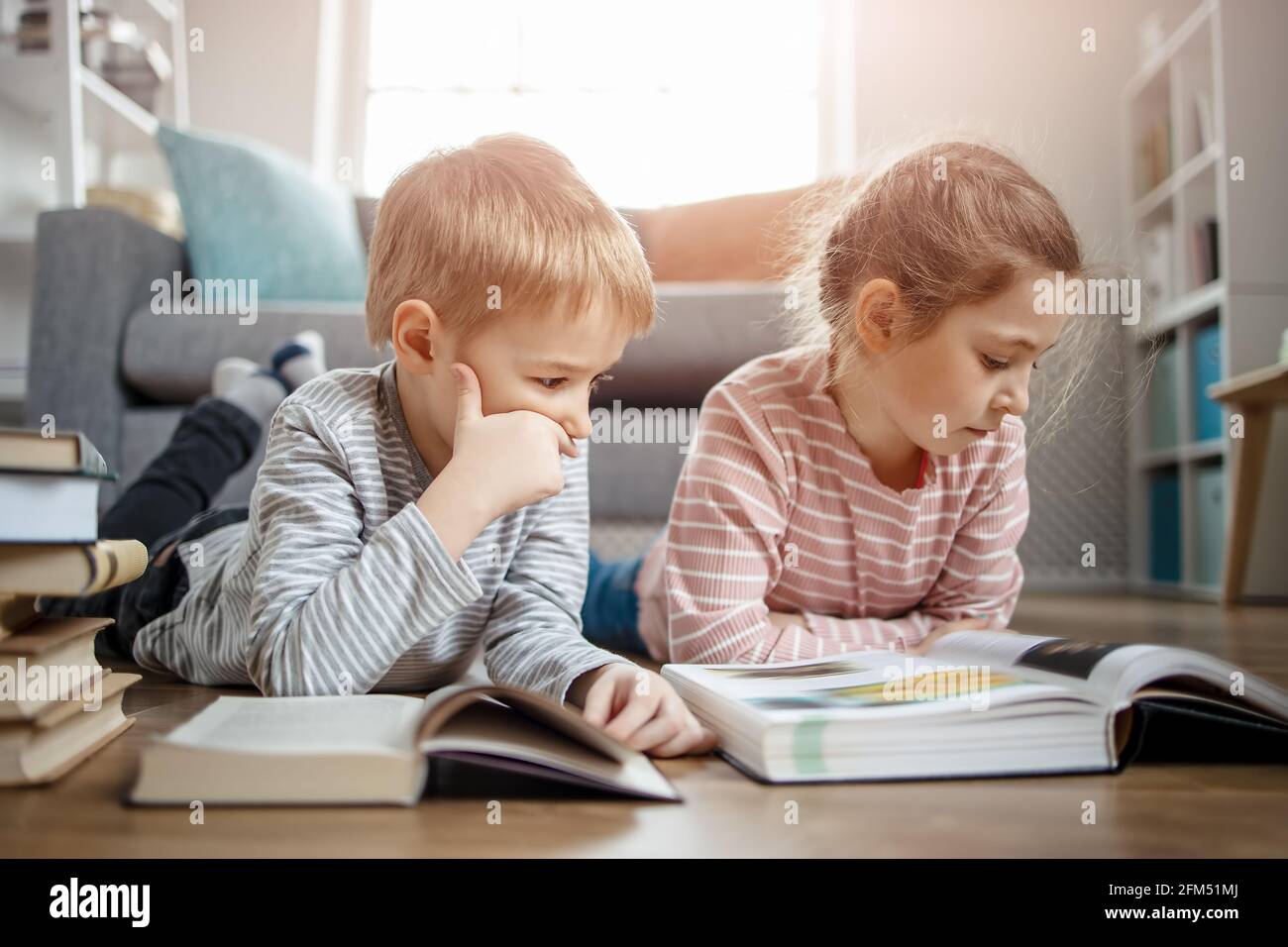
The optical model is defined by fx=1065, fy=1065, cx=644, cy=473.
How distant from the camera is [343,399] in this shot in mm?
812

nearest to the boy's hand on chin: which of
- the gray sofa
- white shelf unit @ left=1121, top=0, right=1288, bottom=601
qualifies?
the gray sofa

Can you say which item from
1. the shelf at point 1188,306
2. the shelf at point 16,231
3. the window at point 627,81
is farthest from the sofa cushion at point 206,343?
the shelf at point 1188,306

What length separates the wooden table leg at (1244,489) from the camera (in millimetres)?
2244

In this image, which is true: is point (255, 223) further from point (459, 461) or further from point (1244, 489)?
point (1244, 489)

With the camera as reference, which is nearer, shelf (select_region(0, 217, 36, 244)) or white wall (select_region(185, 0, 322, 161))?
shelf (select_region(0, 217, 36, 244))

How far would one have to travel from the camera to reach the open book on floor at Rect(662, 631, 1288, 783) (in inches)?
21.4

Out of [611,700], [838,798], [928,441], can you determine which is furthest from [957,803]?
[928,441]

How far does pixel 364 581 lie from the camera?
667 millimetres

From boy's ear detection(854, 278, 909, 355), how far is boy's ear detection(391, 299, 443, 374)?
15.3 inches

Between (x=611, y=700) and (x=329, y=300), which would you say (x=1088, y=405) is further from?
(x=611, y=700)

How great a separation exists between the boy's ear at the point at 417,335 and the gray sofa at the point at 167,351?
117cm

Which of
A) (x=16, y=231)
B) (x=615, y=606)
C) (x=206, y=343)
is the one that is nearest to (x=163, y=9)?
(x=16, y=231)

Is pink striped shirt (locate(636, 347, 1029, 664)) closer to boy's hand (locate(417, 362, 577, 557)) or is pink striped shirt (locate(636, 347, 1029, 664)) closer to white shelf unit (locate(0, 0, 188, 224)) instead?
boy's hand (locate(417, 362, 577, 557))
